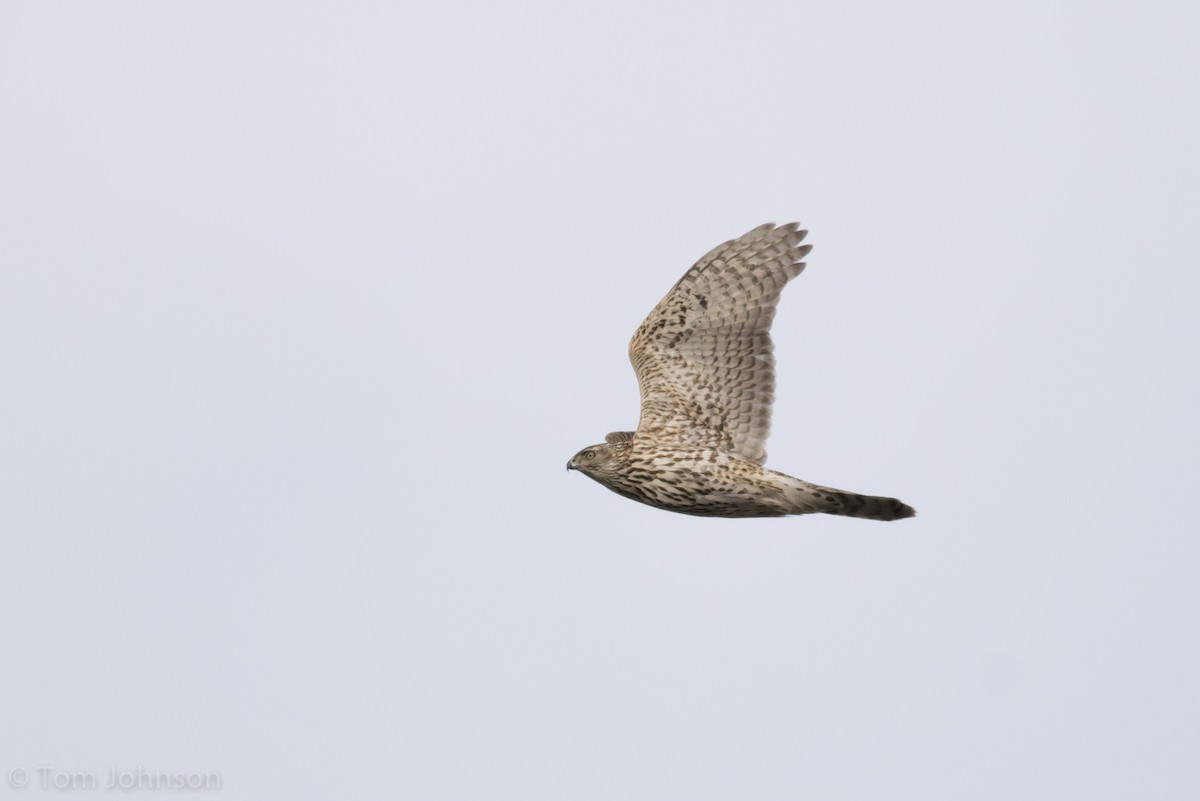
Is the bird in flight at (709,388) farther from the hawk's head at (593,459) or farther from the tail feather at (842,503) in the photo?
the tail feather at (842,503)

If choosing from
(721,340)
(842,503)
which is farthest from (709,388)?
(842,503)

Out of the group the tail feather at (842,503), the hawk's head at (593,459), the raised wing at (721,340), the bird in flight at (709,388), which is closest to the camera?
the tail feather at (842,503)

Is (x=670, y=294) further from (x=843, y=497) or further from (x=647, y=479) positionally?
(x=843, y=497)

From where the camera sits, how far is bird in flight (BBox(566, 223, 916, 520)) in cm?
1212

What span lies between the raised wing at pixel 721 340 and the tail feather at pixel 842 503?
3.59ft

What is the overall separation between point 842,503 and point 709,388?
184cm

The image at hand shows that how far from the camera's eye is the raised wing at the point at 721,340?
42.0ft

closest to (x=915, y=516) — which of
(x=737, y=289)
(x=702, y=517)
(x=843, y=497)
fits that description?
(x=843, y=497)

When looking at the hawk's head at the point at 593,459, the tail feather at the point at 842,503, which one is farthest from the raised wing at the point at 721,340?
the tail feather at the point at 842,503

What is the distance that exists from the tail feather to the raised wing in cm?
109

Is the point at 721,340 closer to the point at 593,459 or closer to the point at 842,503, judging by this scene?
the point at 593,459

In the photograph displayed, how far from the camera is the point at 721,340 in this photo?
42.7 ft

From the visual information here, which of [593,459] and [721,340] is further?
[721,340]

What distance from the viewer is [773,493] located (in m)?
11.8
